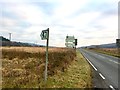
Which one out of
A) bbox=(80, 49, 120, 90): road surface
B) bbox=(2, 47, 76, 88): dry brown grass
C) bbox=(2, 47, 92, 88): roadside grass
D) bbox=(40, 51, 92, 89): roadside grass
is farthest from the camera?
bbox=(80, 49, 120, 90): road surface

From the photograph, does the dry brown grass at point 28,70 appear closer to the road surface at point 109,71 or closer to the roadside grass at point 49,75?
the roadside grass at point 49,75

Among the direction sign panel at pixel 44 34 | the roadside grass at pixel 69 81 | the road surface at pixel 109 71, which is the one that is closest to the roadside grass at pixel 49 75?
the roadside grass at pixel 69 81

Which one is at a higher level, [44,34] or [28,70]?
[44,34]

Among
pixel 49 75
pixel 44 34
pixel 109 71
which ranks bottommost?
pixel 109 71

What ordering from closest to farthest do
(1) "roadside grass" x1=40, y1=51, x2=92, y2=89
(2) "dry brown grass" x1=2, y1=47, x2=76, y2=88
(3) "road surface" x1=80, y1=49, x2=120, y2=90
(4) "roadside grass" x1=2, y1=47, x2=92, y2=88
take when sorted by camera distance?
(1) "roadside grass" x1=40, y1=51, x2=92, y2=89 → (4) "roadside grass" x1=2, y1=47, x2=92, y2=88 → (2) "dry brown grass" x1=2, y1=47, x2=76, y2=88 → (3) "road surface" x1=80, y1=49, x2=120, y2=90

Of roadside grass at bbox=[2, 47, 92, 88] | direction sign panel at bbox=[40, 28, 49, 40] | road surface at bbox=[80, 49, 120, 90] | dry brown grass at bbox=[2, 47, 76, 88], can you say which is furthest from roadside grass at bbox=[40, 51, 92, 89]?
direction sign panel at bbox=[40, 28, 49, 40]

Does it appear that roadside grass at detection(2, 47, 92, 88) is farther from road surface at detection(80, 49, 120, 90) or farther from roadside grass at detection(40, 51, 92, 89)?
road surface at detection(80, 49, 120, 90)

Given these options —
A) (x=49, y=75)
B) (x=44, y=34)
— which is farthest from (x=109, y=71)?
(x=44, y=34)

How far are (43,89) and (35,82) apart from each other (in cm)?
196

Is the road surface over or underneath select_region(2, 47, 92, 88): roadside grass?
underneath

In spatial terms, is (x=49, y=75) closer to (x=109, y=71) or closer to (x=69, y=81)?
(x=69, y=81)

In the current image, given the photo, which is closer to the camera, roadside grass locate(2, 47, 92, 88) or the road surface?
roadside grass locate(2, 47, 92, 88)

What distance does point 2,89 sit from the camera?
10477 millimetres

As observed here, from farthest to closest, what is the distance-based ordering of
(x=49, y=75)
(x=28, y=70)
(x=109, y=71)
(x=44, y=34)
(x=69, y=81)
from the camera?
1. (x=109, y=71)
2. (x=28, y=70)
3. (x=49, y=75)
4. (x=69, y=81)
5. (x=44, y=34)
